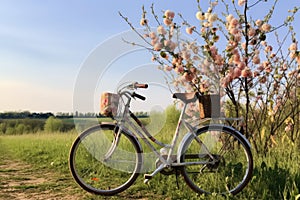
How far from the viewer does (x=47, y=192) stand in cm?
443

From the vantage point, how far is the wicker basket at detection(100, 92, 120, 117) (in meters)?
3.78

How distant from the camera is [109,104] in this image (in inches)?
149

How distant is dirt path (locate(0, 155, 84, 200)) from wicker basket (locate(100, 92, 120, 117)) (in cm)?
105

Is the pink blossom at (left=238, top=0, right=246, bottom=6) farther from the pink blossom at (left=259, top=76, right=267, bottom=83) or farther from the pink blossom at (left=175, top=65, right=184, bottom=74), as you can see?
the pink blossom at (left=175, top=65, right=184, bottom=74)

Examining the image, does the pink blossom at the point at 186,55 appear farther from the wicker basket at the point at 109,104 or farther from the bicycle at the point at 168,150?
the wicker basket at the point at 109,104

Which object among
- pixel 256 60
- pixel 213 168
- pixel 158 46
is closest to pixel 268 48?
pixel 256 60

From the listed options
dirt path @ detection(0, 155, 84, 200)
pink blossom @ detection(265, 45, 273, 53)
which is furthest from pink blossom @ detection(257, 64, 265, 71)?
dirt path @ detection(0, 155, 84, 200)

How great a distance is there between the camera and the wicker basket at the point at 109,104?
3775mm

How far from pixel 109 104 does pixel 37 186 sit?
1.81 m

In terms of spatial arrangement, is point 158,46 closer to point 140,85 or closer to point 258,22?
point 140,85

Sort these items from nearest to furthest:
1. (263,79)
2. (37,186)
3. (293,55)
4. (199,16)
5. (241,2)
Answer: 1. (37,186)
2. (199,16)
3. (241,2)
4. (293,55)
5. (263,79)

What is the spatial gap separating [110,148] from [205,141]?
106cm

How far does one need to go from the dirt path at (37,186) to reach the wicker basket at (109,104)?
41.2 inches

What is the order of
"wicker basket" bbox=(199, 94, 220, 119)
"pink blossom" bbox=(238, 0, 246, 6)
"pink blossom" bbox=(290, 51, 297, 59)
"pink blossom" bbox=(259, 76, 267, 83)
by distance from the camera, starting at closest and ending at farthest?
"wicker basket" bbox=(199, 94, 220, 119) < "pink blossom" bbox=(238, 0, 246, 6) < "pink blossom" bbox=(290, 51, 297, 59) < "pink blossom" bbox=(259, 76, 267, 83)
